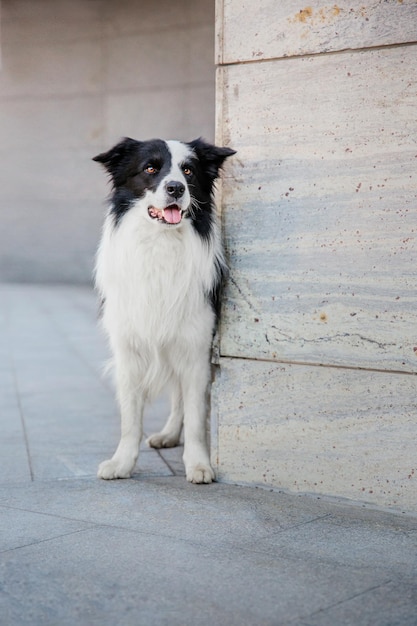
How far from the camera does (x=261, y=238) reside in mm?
3438

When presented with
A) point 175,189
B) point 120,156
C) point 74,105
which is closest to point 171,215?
point 175,189

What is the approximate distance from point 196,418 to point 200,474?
253mm

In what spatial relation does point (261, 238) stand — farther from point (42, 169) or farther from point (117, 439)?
point (42, 169)

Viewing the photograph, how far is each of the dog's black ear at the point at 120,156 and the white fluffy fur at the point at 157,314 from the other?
6.9 inches

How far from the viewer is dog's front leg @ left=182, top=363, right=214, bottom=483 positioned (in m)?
3.65

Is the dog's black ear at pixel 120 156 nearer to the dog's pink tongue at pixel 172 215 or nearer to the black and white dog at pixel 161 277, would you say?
the black and white dog at pixel 161 277

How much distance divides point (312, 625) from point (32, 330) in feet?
21.5

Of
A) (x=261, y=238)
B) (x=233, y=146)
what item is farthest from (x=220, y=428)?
(x=233, y=146)

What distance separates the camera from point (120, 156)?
11.8 ft

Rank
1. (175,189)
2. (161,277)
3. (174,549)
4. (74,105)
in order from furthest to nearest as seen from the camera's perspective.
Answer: (74,105), (161,277), (175,189), (174,549)

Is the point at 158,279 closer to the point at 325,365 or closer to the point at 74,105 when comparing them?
the point at 325,365

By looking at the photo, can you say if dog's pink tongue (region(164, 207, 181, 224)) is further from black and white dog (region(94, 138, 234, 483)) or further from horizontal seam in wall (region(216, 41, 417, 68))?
horizontal seam in wall (region(216, 41, 417, 68))

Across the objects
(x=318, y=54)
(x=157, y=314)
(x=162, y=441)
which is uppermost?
(x=318, y=54)

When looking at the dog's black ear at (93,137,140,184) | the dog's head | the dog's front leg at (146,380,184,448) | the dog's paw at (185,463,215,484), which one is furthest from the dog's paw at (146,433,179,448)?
the dog's black ear at (93,137,140,184)
